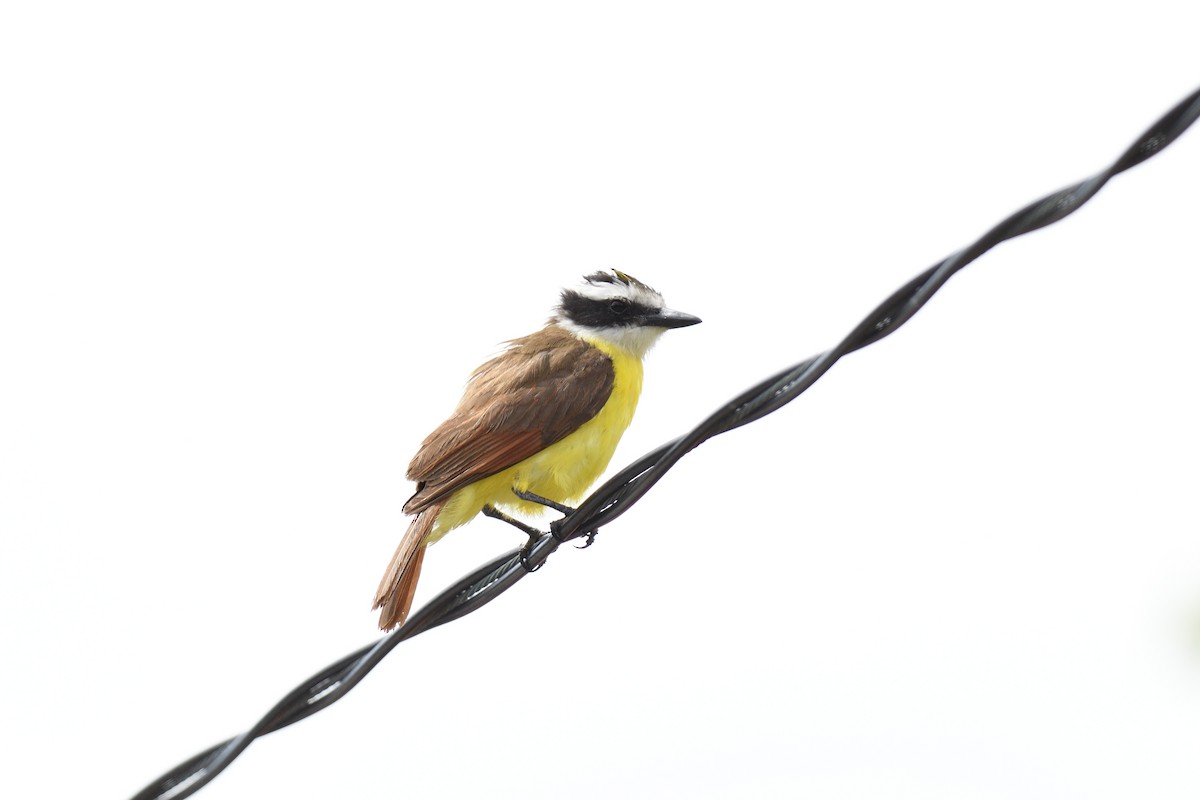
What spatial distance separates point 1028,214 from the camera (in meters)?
2.97

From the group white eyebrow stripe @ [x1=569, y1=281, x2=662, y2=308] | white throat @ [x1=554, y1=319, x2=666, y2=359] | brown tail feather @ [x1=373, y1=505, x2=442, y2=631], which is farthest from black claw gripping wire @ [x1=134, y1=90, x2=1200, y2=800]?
white eyebrow stripe @ [x1=569, y1=281, x2=662, y2=308]

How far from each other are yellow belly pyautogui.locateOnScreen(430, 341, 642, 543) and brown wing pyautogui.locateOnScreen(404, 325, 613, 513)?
7cm

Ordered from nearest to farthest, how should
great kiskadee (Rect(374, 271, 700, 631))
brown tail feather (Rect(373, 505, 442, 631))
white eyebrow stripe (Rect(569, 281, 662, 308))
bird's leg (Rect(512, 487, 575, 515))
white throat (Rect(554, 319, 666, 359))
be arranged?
brown tail feather (Rect(373, 505, 442, 631))
great kiskadee (Rect(374, 271, 700, 631))
bird's leg (Rect(512, 487, 575, 515))
white throat (Rect(554, 319, 666, 359))
white eyebrow stripe (Rect(569, 281, 662, 308))

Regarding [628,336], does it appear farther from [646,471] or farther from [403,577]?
[646,471]

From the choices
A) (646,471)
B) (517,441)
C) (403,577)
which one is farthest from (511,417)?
(646,471)

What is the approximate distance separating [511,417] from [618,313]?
1.49 meters

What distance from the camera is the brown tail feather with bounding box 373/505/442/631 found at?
5.60m

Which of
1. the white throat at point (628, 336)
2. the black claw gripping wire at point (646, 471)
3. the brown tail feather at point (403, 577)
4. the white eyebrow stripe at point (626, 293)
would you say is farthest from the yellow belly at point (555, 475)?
the black claw gripping wire at point (646, 471)

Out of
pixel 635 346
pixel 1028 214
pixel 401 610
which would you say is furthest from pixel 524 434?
pixel 1028 214

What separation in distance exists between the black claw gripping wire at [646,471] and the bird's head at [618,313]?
2.72 meters

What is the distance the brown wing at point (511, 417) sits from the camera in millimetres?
5770

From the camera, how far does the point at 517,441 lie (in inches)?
231

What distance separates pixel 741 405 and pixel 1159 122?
1.30 m

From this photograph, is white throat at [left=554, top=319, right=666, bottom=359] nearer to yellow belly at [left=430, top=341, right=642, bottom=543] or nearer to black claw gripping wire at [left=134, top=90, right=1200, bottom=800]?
yellow belly at [left=430, top=341, right=642, bottom=543]
